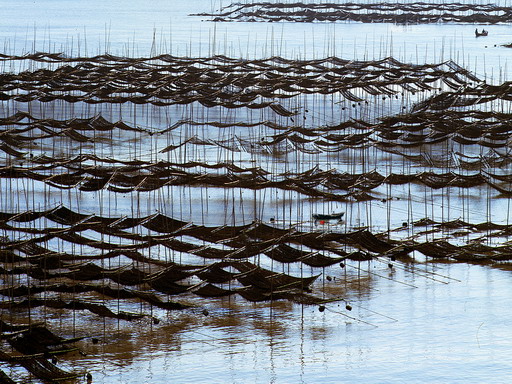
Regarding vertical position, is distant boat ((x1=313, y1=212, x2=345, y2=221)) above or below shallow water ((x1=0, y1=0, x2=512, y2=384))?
above

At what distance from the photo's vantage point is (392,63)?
33906 mm

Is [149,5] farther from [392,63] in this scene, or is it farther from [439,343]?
[439,343]

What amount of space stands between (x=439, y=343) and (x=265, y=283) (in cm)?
258

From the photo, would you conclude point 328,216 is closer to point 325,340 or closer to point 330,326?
point 330,326

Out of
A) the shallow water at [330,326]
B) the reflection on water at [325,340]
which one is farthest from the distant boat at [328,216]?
the reflection on water at [325,340]

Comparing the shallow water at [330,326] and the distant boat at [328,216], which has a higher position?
the distant boat at [328,216]

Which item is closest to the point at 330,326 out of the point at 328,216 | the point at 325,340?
the point at 325,340

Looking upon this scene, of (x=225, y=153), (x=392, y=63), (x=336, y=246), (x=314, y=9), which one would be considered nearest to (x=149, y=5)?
(x=314, y=9)

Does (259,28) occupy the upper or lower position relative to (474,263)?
upper

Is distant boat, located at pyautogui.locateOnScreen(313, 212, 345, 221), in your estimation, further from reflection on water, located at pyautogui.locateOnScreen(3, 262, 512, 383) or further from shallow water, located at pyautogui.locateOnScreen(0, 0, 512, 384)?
reflection on water, located at pyautogui.locateOnScreen(3, 262, 512, 383)

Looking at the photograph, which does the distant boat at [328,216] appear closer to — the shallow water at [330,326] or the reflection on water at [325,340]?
the shallow water at [330,326]

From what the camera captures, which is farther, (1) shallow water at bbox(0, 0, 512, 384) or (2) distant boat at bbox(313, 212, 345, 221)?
(2) distant boat at bbox(313, 212, 345, 221)

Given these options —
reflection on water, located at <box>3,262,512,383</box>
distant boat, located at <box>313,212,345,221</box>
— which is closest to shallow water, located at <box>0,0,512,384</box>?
reflection on water, located at <box>3,262,512,383</box>

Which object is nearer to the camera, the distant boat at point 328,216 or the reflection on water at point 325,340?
the reflection on water at point 325,340
